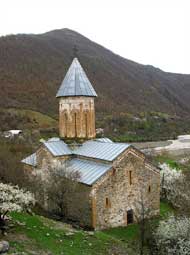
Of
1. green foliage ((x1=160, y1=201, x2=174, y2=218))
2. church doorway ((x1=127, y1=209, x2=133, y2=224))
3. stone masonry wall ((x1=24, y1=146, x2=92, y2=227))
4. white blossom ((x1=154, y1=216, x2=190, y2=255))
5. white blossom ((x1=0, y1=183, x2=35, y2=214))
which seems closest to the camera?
white blossom ((x1=0, y1=183, x2=35, y2=214))

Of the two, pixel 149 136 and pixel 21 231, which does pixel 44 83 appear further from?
pixel 21 231

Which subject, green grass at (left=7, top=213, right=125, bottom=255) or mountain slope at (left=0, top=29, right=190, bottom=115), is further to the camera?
mountain slope at (left=0, top=29, right=190, bottom=115)

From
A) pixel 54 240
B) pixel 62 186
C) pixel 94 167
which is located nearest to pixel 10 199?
pixel 54 240

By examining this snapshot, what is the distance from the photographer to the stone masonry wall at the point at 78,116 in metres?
20.3

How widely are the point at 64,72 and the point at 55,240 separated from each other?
94.0 metres

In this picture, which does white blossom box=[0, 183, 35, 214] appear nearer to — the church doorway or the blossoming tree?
the blossoming tree

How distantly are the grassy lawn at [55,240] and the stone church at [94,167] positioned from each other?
158 centimetres

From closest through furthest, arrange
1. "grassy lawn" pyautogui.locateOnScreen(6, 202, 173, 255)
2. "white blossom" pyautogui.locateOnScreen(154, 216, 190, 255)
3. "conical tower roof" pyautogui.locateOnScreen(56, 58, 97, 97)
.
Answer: "grassy lawn" pyautogui.locateOnScreen(6, 202, 173, 255), "white blossom" pyautogui.locateOnScreen(154, 216, 190, 255), "conical tower roof" pyautogui.locateOnScreen(56, 58, 97, 97)

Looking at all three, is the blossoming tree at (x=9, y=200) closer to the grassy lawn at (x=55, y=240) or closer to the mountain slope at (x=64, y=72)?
the grassy lawn at (x=55, y=240)

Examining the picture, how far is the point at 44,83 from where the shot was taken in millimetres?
94312

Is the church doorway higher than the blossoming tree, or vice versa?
the blossoming tree

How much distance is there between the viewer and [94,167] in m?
17.0

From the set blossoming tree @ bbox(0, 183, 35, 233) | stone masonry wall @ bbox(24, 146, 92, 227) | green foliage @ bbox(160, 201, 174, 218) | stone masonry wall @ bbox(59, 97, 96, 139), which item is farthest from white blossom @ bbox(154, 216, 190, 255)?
stone masonry wall @ bbox(59, 97, 96, 139)

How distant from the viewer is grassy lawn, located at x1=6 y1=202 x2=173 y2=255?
1141 cm
